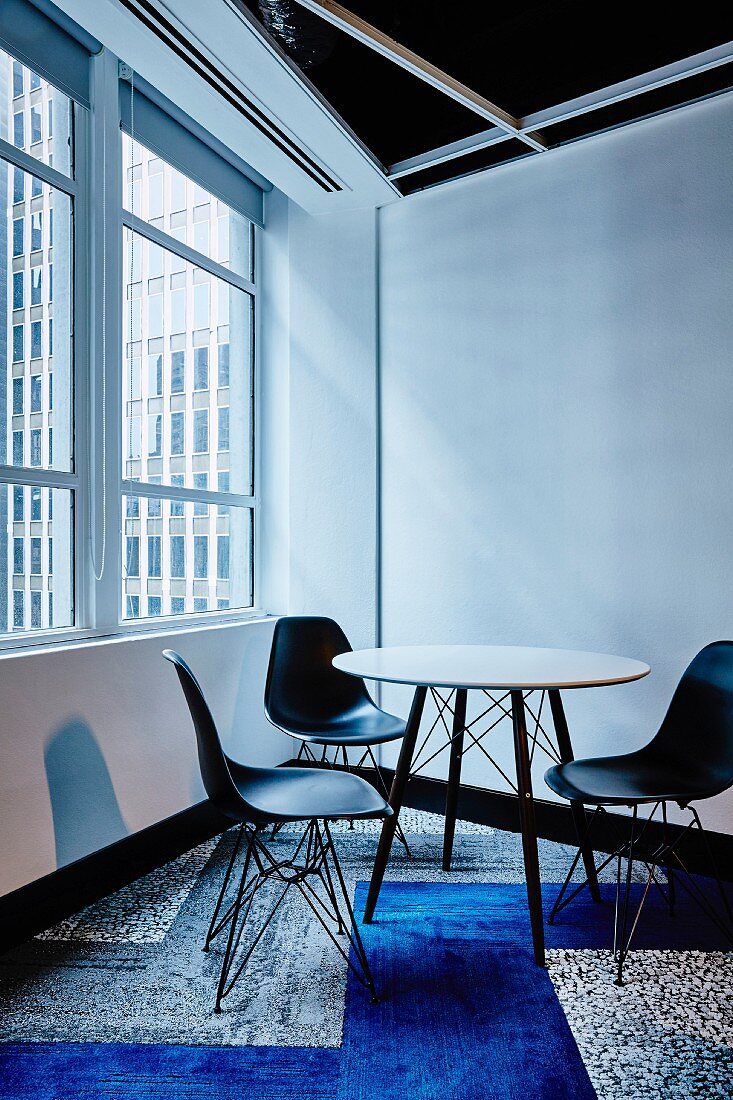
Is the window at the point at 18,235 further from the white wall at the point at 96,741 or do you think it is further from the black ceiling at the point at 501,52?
the white wall at the point at 96,741

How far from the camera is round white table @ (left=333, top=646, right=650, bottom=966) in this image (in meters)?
2.33

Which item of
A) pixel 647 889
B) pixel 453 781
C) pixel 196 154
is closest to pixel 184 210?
pixel 196 154

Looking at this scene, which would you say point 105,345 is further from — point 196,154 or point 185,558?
point 196,154

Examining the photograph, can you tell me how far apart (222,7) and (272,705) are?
2716 mm

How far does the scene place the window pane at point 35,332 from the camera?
271 centimetres

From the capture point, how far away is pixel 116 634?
10.2ft

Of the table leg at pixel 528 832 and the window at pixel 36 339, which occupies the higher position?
the window at pixel 36 339

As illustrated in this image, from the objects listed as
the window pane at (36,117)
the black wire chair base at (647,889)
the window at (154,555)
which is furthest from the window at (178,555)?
the black wire chair base at (647,889)

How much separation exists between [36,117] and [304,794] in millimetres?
2720

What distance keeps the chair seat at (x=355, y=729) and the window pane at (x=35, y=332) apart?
3.72ft

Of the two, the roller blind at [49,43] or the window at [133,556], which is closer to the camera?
the roller blind at [49,43]

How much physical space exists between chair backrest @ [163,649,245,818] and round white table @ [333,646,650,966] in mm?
566

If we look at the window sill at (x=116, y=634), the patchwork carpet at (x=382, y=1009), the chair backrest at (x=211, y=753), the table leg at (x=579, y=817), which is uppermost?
the window sill at (x=116, y=634)

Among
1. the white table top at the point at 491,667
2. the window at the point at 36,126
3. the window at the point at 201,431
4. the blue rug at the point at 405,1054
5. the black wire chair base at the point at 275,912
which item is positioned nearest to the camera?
the blue rug at the point at 405,1054
